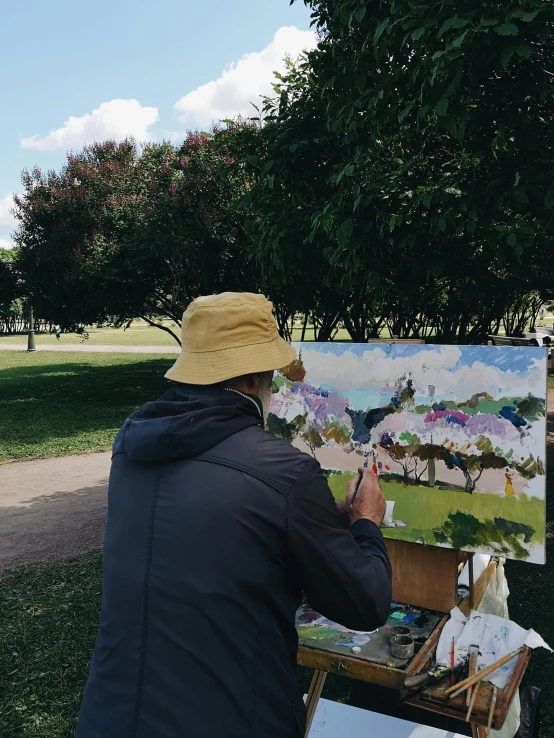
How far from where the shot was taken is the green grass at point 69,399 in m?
11.0

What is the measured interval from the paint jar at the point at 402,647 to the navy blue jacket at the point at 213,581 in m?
0.88

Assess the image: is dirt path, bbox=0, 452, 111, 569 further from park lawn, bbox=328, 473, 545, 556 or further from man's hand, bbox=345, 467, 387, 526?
man's hand, bbox=345, 467, 387, 526

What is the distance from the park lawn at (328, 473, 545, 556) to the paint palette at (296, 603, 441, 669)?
35cm

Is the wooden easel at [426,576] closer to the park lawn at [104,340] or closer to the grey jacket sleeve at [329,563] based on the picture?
the grey jacket sleeve at [329,563]

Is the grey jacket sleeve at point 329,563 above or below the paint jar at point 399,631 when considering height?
above

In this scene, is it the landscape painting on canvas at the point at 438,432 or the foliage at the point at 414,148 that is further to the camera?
the foliage at the point at 414,148

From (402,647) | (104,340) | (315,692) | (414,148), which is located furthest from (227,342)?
(104,340)

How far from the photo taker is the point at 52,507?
24.2ft

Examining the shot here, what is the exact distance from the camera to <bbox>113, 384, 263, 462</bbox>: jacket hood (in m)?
1.49

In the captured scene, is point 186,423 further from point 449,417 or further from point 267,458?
point 449,417

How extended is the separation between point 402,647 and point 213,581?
1.24m

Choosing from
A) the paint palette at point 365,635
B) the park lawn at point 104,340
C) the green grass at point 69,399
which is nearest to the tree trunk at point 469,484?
the paint palette at point 365,635

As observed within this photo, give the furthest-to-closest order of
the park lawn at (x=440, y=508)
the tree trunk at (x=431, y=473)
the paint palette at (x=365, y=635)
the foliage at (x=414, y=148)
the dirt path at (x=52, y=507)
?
the dirt path at (x=52, y=507) < the foliage at (x=414, y=148) < the tree trunk at (x=431, y=473) < the park lawn at (x=440, y=508) < the paint palette at (x=365, y=635)

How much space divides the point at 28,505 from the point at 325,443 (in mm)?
5270
